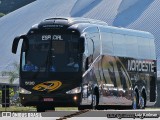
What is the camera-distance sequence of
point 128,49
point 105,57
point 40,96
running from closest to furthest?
point 40,96 → point 105,57 → point 128,49

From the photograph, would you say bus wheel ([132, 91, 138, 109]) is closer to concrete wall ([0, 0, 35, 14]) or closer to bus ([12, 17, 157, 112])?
bus ([12, 17, 157, 112])

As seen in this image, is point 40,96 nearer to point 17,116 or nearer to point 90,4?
point 17,116

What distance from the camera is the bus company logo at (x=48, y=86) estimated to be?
40.7 m

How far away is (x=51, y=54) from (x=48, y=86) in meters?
1.42

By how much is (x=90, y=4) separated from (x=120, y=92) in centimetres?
5818

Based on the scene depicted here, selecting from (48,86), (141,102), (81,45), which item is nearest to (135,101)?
(141,102)

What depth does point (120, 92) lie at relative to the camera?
45656 millimetres

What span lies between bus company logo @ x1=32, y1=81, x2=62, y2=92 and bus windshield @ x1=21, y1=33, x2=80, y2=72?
57 cm

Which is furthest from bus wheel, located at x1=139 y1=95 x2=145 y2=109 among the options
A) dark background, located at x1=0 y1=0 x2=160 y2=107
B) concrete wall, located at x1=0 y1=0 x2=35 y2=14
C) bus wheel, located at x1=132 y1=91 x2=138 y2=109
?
concrete wall, located at x1=0 y1=0 x2=35 y2=14

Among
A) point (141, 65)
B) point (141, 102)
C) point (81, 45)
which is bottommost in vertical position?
point (141, 102)

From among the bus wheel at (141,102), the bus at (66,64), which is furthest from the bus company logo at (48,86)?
the bus wheel at (141,102)

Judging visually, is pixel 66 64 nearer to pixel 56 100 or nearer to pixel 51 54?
pixel 51 54

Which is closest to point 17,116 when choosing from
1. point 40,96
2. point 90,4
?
point 40,96

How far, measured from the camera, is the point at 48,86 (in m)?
40.8
